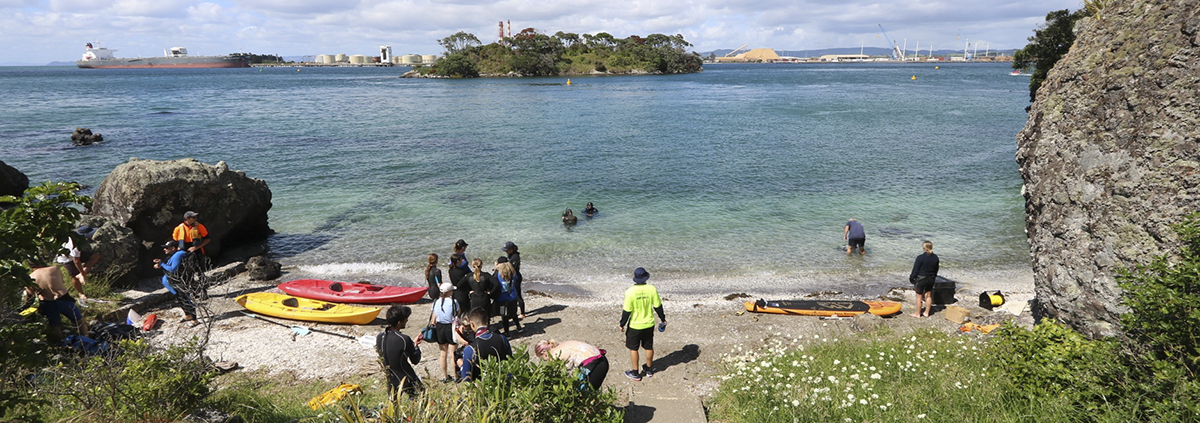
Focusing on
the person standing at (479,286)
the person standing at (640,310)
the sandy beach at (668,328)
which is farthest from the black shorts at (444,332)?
the person standing at (640,310)

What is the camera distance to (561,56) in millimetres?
150625

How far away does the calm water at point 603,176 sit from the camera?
61.7 feet

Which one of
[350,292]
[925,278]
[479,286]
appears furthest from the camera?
[350,292]

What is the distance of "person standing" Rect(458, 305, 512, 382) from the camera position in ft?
22.0

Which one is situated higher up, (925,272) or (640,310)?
(640,310)

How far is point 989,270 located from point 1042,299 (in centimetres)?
957

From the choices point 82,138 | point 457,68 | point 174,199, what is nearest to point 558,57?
point 457,68

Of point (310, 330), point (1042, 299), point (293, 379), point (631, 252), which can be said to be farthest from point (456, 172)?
point (1042, 299)

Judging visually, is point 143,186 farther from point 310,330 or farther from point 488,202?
point 488,202

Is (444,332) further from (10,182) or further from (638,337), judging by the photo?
(10,182)

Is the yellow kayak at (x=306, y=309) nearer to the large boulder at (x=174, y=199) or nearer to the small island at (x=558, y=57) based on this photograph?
the large boulder at (x=174, y=199)

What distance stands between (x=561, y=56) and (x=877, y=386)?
149677mm

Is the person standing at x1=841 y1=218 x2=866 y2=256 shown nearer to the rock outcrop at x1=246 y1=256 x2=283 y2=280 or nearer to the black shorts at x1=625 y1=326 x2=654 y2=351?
the black shorts at x1=625 y1=326 x2=654 y2=351

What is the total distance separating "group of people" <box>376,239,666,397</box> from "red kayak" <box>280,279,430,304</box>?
3.06 m
